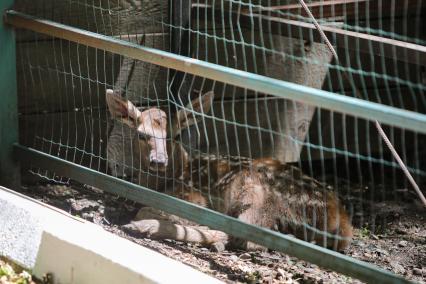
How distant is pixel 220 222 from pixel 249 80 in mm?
1198

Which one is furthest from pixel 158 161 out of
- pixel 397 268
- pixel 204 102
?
pixel 397 268

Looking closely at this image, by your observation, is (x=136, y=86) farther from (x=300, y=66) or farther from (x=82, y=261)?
(x=82, y=261)

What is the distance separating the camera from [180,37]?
23.4 ft

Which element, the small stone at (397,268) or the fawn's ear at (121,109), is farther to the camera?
the fawn's ear at (121,109)

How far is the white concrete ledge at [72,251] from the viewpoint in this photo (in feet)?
14.8

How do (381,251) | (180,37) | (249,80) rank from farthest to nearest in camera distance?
1. (180,37)
2. (381,251)
3. (249,80)

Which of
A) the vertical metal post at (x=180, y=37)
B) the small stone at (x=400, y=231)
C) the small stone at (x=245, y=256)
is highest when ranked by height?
the vertical metal post at (x=180, y=37)

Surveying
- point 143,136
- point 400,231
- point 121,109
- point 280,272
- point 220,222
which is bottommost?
point 400,231

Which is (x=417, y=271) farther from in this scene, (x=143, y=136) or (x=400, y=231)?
(x=143, y=136)

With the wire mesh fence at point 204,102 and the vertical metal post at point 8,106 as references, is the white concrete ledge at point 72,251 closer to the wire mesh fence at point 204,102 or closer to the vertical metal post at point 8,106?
the vertical metal post at point 8,106

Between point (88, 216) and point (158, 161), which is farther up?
point (158, 161)

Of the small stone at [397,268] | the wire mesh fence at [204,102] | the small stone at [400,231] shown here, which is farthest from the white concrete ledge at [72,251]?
the small stone at [400,231]

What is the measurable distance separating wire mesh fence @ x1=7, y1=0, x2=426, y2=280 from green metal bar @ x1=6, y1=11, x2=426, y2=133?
86 centimetres

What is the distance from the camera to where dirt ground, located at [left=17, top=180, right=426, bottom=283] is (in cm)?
586
